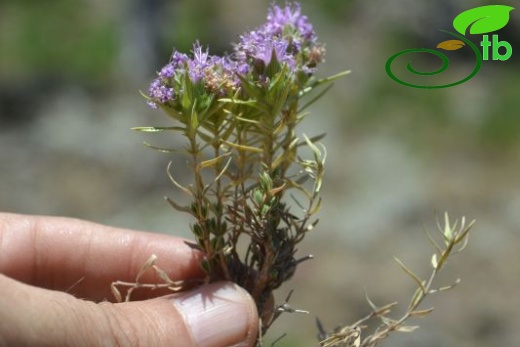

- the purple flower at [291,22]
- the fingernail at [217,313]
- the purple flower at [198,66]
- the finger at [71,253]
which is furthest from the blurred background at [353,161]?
the purple flower at [198,66]

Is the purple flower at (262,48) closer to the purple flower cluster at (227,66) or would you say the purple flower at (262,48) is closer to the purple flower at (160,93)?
the purple flower cluster at (227,66)

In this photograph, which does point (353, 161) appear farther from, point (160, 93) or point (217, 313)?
point (160, 93)

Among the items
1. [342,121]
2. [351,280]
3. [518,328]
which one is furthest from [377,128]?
[518,328]

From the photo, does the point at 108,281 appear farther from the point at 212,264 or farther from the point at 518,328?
the point at 518,328

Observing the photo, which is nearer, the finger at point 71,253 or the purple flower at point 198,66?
the purple flower at point 198,66

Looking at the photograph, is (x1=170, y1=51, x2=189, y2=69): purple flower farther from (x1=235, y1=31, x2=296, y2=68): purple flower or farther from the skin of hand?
the skin of hand

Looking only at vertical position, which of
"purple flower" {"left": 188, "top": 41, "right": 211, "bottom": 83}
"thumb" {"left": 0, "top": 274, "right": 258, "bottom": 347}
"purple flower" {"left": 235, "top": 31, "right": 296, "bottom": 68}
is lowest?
"thumb" {"left": 0, "top": 274, "right": 258, "bottom": 347}

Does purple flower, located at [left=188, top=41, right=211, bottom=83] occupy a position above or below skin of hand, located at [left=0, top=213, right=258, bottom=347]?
above

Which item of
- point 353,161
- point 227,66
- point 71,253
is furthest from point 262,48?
point 353,161

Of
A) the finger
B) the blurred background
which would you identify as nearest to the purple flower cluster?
the finger
